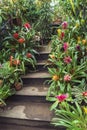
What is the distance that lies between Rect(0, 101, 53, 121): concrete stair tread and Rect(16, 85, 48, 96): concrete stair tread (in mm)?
145

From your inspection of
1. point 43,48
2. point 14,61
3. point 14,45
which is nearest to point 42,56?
point 43,48

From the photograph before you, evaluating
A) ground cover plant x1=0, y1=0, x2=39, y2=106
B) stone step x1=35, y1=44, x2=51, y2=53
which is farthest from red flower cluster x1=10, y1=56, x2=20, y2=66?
stone step x1=35, y1=44, x2=51, y2=53

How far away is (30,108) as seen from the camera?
11.3 ft

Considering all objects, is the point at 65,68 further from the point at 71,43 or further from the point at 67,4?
the point at 67,4

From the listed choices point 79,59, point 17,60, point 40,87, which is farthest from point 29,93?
point 79,59

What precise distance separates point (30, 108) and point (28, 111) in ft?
0.25

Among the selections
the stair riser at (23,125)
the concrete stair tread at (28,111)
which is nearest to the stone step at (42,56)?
the concrete stair tread at (28,111)

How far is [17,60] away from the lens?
3.83 meters

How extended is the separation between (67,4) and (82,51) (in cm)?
105

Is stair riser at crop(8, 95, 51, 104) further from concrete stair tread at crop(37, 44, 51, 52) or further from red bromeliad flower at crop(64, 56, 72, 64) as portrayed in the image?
concrete stair tread at crop(37, 44, 51, 52)

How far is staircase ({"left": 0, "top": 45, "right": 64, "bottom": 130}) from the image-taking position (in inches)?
126

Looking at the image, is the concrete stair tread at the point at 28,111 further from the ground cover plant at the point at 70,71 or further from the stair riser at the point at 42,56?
the stair riser at the point at 42,56

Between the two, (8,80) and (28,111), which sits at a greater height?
(8,80)

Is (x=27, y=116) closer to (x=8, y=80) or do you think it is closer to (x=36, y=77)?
(x=8, y=80)
